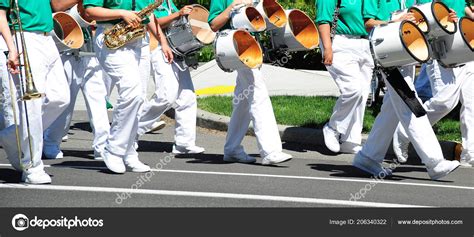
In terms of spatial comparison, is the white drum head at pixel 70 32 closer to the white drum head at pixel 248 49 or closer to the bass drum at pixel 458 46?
the white drum head at pixel 248 49

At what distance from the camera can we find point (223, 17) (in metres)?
10.7

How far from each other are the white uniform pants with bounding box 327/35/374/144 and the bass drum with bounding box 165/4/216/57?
129cm

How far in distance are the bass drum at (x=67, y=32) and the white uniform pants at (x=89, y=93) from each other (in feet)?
1.42

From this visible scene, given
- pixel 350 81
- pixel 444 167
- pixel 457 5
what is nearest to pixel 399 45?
pixel 444 167

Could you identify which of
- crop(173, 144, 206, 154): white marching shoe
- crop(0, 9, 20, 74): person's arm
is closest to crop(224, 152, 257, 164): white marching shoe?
crop(173, 144, 206, 154): white marching shoe

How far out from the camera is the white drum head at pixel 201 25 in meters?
11.5

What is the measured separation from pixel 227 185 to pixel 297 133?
3.21 meters

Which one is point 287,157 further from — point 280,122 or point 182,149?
point 280,122

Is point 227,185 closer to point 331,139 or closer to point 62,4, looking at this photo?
point 62,4

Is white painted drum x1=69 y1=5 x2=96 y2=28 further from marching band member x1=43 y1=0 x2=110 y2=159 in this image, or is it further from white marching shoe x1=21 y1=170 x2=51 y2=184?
white marching shoe x1=21 y1=170 x2=51 y2=184

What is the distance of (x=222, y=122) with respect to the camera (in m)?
13.6
